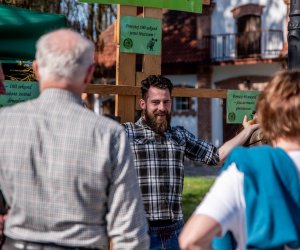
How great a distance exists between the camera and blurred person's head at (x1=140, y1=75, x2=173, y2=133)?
3.79 meters

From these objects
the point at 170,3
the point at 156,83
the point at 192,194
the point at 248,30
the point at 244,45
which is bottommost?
the point at 192,194

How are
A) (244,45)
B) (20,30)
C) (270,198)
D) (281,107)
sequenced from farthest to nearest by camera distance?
(244,45) < (20,30) < (281,107) < (270,198)

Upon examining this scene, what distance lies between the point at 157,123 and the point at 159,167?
0.28 m

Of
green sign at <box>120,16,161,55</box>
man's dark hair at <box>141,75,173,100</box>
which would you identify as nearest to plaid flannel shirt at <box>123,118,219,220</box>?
man's dark hair at <box>141,75,173,100</box>

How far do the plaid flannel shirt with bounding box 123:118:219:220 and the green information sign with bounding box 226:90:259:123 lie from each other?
0.68 m

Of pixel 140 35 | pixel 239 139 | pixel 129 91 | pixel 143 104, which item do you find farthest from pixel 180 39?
pixel 239 139

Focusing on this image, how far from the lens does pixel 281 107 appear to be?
7.13ft

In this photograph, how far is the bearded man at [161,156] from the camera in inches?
143

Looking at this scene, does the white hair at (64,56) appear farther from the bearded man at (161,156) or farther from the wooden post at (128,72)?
the wooden post at (128,72)

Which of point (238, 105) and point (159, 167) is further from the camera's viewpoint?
point (238, 105)

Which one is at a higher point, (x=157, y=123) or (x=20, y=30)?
(x=20, y=30)

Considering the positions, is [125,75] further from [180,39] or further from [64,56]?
[180,39]

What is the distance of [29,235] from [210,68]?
73.3 ft

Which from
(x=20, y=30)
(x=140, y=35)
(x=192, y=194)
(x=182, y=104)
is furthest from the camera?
(x=182, y=104)
